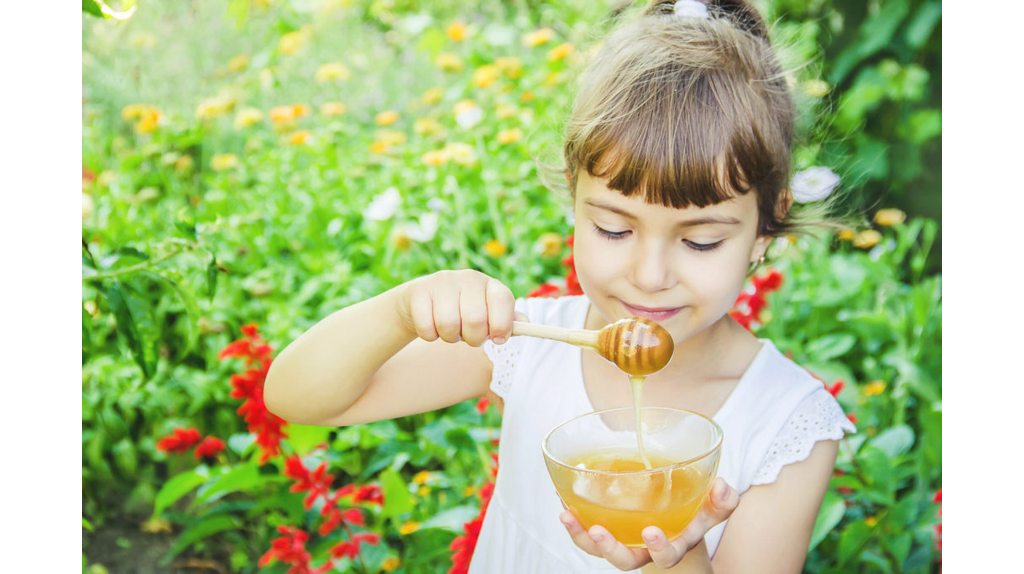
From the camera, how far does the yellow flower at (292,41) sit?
4.20 m

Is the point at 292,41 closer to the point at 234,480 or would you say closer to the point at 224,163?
the point at 224,163

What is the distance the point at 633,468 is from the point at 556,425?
1.53ft

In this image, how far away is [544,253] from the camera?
2.66 meters

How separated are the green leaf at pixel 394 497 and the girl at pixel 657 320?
33 cm

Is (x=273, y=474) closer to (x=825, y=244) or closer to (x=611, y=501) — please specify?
(x=611, y=501)

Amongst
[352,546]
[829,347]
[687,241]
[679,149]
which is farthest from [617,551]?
[829,347]

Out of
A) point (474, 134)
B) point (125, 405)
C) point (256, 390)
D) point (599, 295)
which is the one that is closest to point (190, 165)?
point (474, 134)

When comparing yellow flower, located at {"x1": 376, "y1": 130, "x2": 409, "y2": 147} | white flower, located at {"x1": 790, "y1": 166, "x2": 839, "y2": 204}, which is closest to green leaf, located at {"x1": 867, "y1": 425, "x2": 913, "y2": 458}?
white flower, located at {"x1": 790, "y1": 166, "x2": 839, "y2": 204}

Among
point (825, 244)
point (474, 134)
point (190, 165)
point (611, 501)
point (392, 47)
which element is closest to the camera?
point (611, 501)

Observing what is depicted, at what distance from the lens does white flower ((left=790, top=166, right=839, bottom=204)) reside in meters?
1.98

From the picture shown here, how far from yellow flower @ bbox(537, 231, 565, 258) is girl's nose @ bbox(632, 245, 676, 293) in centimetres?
129

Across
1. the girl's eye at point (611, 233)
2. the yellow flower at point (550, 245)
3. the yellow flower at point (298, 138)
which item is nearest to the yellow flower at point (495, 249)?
the yellow flower at point (550, 245)

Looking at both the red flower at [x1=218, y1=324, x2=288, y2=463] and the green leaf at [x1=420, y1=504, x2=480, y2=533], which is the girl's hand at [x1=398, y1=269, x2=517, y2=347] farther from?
the green leaf at [x1=420, y1=504, x2=480, y2=533]

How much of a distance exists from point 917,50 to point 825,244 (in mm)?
1016
